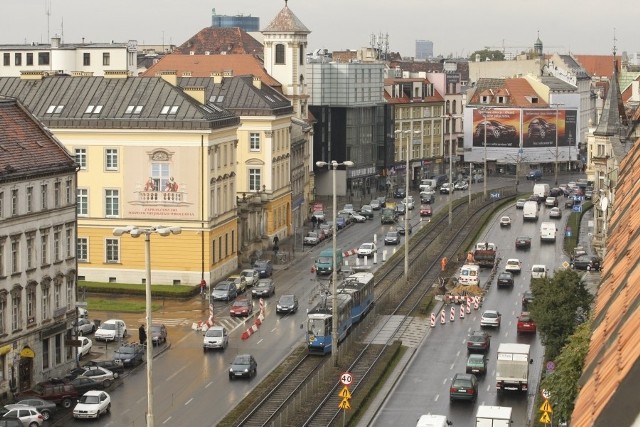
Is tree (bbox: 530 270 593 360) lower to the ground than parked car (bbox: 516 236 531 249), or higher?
higher

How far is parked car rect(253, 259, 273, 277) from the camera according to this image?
342 feet

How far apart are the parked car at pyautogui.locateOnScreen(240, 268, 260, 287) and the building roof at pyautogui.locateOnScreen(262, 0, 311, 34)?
5307 cm

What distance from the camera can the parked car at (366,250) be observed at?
378 ft

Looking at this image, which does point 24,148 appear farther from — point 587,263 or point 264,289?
point 587,263

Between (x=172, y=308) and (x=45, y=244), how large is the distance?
2172 centimetres

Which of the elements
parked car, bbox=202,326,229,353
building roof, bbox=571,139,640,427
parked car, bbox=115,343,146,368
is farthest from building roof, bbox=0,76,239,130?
building roof, bbox=571,139,640,427

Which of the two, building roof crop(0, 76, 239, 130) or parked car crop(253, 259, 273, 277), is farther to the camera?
parked car crop(253, 259, 273, 277)

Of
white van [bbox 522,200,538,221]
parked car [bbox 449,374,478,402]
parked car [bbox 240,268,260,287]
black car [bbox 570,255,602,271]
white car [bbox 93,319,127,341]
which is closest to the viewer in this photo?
parked car [bbox 449,374,478,402]

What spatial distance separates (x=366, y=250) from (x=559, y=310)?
1978 inches

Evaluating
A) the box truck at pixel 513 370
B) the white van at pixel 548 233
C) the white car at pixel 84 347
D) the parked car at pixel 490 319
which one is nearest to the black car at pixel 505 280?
the parked car at pixel 490 319

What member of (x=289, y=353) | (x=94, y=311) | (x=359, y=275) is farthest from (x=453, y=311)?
(x=94, y=311)

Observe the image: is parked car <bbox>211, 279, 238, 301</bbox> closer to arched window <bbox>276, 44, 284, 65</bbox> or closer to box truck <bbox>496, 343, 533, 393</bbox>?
box truck <bbox>496, 343, 533, 393</bbox>

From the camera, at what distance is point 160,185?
99.3 metres

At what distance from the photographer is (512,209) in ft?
508
